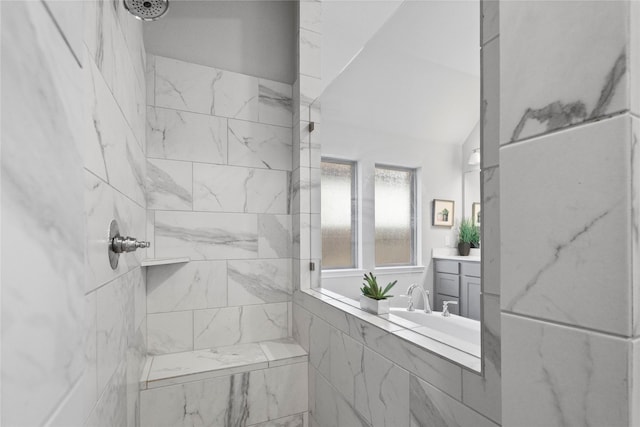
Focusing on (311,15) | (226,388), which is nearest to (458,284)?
(226,388)

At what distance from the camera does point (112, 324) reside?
91 cm

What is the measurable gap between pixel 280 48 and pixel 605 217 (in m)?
2.02

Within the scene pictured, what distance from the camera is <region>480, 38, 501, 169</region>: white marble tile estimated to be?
71cm

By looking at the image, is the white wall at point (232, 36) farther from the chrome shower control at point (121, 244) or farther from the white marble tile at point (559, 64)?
the white marble tile at point (559, 64)

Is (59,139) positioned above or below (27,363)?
above

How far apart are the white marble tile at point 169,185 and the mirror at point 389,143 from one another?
28.9 inches

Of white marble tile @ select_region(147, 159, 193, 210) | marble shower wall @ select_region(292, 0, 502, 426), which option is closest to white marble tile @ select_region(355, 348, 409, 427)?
marble shower wall @ select_region(292, 0, 502, 426)

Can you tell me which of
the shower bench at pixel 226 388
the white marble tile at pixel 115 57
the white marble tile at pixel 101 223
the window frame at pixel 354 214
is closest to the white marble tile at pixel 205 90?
the white marble tile at pixel 115 57

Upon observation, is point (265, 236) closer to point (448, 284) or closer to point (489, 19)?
point (448, 284)

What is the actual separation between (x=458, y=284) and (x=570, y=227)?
0.95 meters

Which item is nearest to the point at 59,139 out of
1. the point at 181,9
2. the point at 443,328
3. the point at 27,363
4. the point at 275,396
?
the point at 27,363

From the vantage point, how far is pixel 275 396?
1.60 m

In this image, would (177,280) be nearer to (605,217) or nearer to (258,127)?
(258,127)

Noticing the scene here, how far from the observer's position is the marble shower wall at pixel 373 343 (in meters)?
0.71
